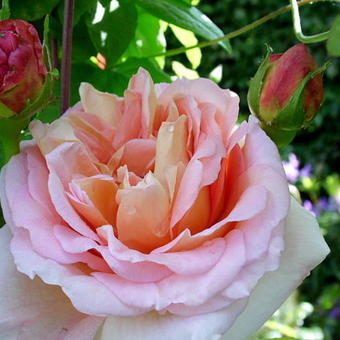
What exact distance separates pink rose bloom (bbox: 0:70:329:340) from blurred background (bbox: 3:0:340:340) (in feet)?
0.55

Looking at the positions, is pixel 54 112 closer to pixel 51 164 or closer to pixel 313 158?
pixel 51 164

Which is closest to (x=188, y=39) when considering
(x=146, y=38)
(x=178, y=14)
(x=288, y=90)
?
(x=146, y=38)

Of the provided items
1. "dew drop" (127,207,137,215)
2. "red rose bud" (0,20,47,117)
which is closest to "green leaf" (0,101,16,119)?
"red rose bud" (0,20,47,117)

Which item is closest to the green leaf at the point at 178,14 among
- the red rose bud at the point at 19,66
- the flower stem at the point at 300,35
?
the flower stem at the point at 300,35

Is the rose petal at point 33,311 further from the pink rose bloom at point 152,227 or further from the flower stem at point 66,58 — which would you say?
the flower stem at point 66,58

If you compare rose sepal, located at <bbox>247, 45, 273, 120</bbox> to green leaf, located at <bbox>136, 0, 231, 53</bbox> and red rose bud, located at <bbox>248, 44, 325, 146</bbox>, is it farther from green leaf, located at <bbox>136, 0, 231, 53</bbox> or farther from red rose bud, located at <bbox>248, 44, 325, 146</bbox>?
green leaf, located at <bbox>136, 0, 231, 53</bbox>

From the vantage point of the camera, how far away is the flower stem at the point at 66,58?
0.53m

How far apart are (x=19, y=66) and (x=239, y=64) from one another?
107 inches

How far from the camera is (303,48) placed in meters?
0.46

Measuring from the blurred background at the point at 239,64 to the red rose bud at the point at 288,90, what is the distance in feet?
0.38

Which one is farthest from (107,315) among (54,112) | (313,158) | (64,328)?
(313,158)

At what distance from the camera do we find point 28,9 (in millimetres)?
583

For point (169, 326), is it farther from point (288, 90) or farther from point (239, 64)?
point (239, 64)

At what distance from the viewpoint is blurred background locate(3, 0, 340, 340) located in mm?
640
